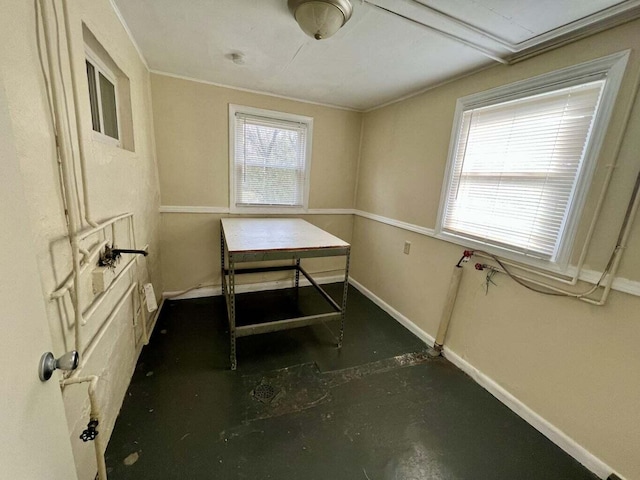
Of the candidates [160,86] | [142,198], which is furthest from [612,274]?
[160,86]

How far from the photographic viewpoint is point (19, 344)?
52cm

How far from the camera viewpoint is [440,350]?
224 cm

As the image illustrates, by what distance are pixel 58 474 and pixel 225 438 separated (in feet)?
3.08

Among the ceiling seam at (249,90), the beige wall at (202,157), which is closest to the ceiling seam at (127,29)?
the ceiling seam at (249,90)

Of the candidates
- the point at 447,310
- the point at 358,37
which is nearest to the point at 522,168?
the point at 447,310

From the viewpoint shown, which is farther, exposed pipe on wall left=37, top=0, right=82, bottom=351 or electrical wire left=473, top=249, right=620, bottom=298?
electrical wire left=473, top=249, right=620, bottom=298

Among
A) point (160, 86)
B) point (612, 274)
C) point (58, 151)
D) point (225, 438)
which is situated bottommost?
point (225, 438)

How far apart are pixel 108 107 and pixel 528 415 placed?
11.2ft

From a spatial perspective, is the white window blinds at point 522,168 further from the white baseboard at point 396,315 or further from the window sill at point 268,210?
the window sill at point 268,210

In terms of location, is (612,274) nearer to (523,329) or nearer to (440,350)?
(523,329)

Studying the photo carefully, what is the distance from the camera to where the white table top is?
6.25 ft

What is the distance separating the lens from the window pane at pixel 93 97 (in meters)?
1.42

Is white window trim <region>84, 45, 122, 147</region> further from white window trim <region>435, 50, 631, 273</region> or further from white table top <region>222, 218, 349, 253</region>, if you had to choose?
white window trim <region>435, 50, 631, 273</region>

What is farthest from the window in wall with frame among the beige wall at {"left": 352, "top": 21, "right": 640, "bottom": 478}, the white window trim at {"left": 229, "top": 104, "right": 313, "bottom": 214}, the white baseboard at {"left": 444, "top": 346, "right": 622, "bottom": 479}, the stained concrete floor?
the white baseboard at {"left": 444, "top": 346, "right": 622, "bottom": 479}
